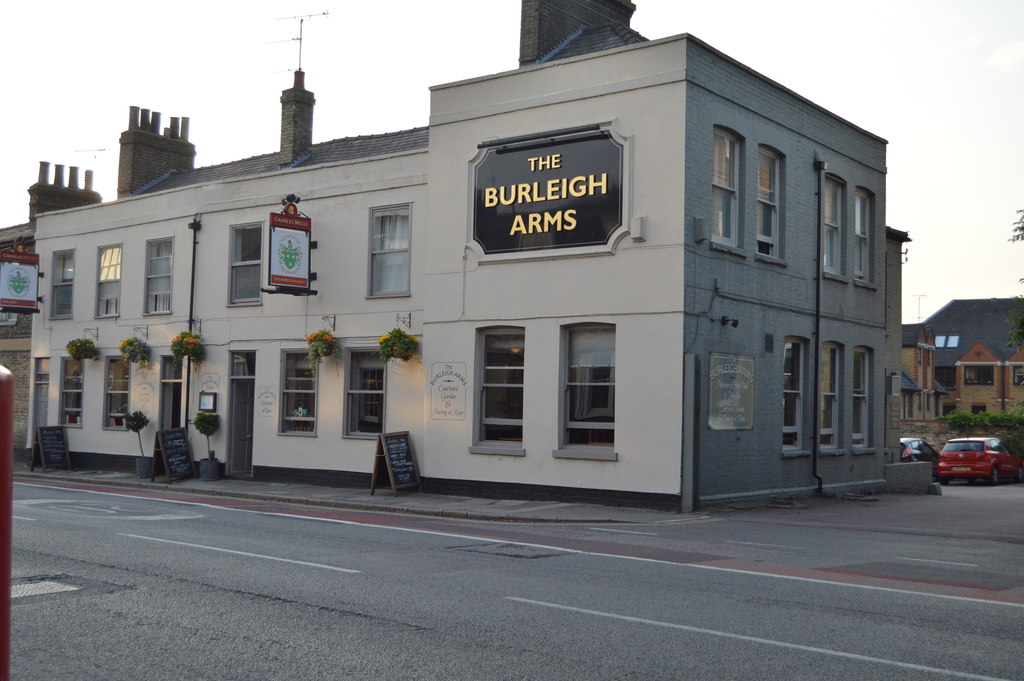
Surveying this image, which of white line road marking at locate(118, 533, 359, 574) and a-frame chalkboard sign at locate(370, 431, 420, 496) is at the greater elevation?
a-frame chalkboard sign at locate(370, 431, 420, 496)

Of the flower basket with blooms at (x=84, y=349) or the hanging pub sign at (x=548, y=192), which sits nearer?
the hanging pub sign at (x=548, y=192)

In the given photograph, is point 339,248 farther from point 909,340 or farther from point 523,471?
point 909,340

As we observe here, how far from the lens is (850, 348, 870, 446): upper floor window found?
24734 millimetres

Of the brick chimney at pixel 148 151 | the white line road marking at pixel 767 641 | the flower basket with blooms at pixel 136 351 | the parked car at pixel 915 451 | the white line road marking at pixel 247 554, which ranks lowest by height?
the white line road marking at pixel 247 554

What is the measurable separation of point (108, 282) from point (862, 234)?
19.7 meters

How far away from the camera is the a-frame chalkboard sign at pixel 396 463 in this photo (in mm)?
20938

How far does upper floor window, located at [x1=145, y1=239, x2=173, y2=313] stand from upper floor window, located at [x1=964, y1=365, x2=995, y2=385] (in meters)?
68.5

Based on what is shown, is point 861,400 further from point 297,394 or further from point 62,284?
point 62,284

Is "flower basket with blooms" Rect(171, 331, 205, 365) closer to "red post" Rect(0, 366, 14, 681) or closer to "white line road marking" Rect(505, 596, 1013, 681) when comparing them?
"white line road marking" Rect(505, 596, 1013, 681)

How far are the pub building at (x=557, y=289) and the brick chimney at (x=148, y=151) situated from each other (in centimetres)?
439

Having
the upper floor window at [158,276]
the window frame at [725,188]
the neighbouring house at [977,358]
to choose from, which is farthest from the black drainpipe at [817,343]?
the neighbouring house at [977,358]

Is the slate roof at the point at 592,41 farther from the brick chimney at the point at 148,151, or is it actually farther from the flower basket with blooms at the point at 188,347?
the brick chimney at the point at 148,151

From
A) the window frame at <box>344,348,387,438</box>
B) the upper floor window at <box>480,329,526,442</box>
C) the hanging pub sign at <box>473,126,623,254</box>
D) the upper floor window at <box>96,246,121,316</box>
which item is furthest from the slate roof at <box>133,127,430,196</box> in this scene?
the upper floor window at <box>480,329,526,442</box>

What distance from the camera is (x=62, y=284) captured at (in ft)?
99.5
